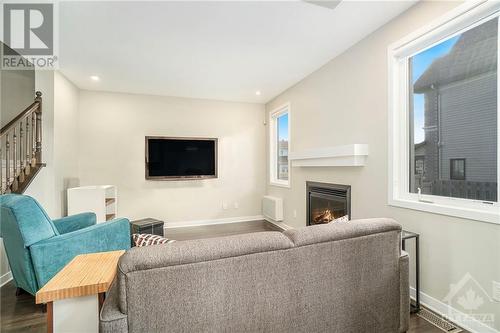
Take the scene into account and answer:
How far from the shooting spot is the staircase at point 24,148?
263 centimetres

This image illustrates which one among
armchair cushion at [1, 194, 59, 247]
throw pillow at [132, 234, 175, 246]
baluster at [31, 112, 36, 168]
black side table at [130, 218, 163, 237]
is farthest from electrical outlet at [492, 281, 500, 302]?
baluster at [31, 112, 36, 168]

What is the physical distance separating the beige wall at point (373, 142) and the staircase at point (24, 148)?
364 centimetres

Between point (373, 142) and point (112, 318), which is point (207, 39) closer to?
point (373, 142)

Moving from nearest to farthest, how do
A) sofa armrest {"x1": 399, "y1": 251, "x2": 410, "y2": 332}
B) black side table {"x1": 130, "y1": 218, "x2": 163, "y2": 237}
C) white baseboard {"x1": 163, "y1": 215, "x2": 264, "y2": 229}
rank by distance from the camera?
sofa armrest {"x1": 399, "y1": 251, "x2": 410, "y2": 332}
black side table {"x1": 130, "y1": 218, "x2": 163, "y2": 237}
white baseboard {"x1": 163, "y1": 215, "x2": 264, "y2": 229}

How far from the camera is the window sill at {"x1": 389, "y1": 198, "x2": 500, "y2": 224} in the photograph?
1.60 m

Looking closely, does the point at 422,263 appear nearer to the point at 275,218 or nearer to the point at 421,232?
the point at 421,232

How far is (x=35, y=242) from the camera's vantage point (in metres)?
1.82

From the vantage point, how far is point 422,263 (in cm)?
207

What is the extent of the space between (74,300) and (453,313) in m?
2.52

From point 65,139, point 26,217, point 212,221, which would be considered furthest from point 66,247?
point 212,221

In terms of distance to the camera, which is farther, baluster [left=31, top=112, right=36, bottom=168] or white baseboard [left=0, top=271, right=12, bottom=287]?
baluster [left=31, top=112, right=36, bottom=168]

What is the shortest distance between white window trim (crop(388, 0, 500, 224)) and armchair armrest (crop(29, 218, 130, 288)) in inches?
105

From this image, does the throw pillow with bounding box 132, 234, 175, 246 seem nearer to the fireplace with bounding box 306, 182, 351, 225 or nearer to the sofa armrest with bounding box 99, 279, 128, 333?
the sofa armrest with bounding box 99, 279, 128, 333

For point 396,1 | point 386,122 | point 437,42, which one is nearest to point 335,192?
point 386,122
